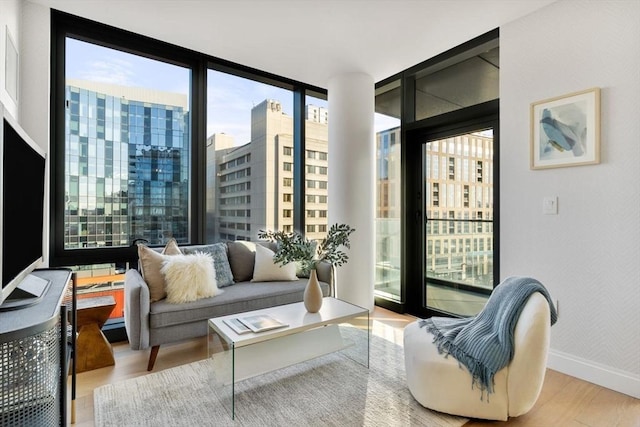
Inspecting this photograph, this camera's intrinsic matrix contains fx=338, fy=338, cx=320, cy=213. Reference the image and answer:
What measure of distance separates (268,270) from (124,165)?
159 centimetres

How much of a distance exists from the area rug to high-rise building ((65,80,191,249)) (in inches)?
53.9

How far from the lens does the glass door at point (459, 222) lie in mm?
3059

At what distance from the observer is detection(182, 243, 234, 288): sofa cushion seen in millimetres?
2895

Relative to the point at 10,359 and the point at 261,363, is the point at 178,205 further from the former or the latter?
the point at 10,359

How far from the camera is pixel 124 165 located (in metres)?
3.02

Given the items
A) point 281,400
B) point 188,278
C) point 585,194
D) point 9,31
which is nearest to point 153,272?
point 188,278

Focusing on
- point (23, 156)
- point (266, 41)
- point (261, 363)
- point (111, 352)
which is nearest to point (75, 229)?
point (111, 352)

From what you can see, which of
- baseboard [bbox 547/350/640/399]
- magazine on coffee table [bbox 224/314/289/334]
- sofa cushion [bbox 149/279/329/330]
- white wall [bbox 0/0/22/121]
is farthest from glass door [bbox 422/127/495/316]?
white wall [bbox 0/0/22/121]

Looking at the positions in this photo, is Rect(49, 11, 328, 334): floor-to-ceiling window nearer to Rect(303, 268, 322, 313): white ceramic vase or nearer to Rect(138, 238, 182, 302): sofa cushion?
Rect(138, 238, 182, 302): sofa cushion

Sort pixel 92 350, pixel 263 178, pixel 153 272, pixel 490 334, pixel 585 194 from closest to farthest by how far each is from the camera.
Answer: pixel 490 334 < pixel 585 194 < pixel 92 350 < pixel 153 272 < pixel 263 178

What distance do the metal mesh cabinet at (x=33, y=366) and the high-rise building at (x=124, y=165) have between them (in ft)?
5.92

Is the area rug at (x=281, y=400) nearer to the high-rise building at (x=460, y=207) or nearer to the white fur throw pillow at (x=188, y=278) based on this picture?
the white fur throw pillow at (x=188, y=278)

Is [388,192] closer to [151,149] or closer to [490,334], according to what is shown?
[490,334]

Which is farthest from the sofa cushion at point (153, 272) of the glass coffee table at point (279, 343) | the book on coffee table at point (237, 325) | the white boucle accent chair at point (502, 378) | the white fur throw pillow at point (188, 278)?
the white boucle accent chair at point (502, 378)
